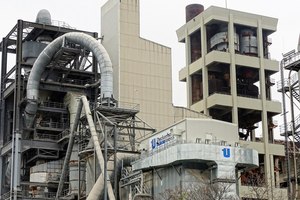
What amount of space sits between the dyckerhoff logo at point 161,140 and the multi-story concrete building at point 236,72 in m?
36.2

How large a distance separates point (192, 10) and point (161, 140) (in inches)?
2156

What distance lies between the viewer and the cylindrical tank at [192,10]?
11725cm

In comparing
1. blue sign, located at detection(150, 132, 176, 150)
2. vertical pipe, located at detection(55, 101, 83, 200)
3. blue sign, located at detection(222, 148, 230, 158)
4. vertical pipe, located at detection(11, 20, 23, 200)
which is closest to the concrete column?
vertical pipe, located at detection(55, 101, 83, 200)

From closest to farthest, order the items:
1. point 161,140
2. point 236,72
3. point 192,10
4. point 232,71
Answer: point 161,140
point 232,71
point 236,72
point 192,10

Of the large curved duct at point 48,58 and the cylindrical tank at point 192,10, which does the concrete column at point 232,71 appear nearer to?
the cylindrical tank at point 192,10

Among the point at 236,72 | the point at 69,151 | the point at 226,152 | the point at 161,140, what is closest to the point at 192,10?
the point at 236,72

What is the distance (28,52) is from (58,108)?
9.39 m

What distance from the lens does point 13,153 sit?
83.9 meters

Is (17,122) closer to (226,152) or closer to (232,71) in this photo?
(226,152)

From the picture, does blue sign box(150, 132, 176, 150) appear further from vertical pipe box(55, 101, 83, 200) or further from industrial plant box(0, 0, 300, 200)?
vertical pipe box(55, 101, 83, 200)

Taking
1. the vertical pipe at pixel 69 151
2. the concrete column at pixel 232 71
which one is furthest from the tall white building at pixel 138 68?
the concrete column at pixel 232 71

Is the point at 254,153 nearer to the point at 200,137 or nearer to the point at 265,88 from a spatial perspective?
the point at 200,137

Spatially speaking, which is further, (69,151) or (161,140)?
(69,151)

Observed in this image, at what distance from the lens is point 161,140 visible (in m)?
67.5
